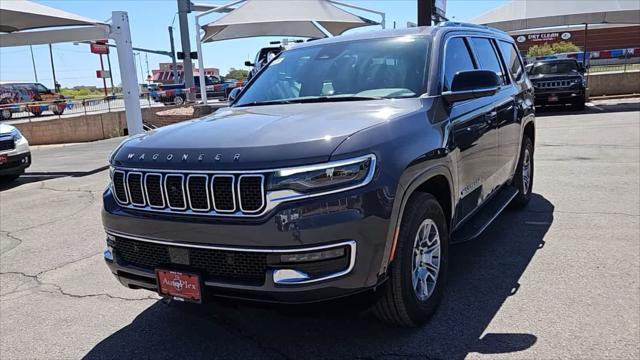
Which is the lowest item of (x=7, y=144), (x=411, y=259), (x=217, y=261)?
(x=411, y=259)

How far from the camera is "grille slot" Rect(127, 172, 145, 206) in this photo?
2.99m

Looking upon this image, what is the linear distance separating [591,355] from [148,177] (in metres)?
2.70

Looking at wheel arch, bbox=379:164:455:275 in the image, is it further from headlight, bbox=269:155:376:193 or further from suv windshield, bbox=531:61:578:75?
suv windshield, bbox=531:61:578:75

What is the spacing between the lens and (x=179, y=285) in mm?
2852

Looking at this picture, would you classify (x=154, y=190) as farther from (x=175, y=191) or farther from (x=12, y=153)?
(x=12, y=153)

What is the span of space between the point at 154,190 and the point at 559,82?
17276mm

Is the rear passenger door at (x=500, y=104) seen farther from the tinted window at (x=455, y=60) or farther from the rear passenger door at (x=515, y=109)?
the tinted window at (x=455, y=60)

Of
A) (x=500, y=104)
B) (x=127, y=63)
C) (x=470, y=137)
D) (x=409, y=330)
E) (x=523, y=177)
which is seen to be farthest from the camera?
(x=127, y=63)

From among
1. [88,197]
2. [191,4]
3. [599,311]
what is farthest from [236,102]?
[191,4]

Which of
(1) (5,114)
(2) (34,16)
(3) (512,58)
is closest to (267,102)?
(3) (512,58)

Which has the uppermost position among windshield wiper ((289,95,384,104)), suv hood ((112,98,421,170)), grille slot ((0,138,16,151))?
windshield wiper ((289,95,384,104))

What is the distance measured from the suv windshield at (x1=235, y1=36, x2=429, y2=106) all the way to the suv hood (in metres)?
0.27

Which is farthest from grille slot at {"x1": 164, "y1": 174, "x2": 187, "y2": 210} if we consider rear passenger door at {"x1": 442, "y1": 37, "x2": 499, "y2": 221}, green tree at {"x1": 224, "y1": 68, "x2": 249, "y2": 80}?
green tree at {"x1": 224, "y1": 68, "x2": 249, "y2": 80}

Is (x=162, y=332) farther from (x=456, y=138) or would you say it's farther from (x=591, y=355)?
(x=591, y=355)
